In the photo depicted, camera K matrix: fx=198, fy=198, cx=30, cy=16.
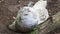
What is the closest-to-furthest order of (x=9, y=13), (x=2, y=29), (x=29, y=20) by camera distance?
(x=29, y=20) < (x=2, y=29) < (x=9, y=13)

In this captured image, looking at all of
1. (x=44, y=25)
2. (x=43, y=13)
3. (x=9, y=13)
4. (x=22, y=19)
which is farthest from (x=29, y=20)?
(x=9, y=13)

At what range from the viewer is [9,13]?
373 cm

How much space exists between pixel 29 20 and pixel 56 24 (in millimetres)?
401

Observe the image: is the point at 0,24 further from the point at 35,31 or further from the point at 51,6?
the point at 51,6

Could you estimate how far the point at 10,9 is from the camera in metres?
3.89

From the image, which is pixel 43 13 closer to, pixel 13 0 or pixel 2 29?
pixel 2 29

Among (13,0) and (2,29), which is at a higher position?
(13,0)

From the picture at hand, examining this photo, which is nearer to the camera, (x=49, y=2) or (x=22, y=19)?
(x=22, y=19)

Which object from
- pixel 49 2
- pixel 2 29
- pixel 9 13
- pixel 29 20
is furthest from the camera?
pixel 49 2

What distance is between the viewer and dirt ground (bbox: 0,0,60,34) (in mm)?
3391

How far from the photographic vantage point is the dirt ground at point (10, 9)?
→ 3.39 metres

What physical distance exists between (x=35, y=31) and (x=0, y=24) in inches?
31.4

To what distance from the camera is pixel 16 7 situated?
13.0ft

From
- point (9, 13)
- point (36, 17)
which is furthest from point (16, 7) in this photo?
point (36, 17)
